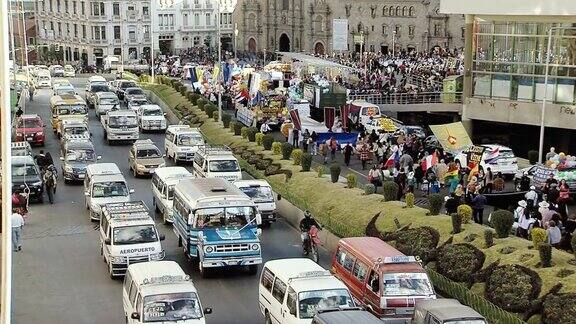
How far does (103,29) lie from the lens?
10812cm

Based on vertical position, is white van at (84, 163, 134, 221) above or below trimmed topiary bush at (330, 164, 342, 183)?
below

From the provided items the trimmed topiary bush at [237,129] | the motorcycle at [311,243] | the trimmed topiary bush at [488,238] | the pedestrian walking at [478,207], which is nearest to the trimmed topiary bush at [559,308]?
the trimmed topiary bush at [488,238]

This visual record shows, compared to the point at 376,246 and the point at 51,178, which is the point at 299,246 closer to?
the point at 376,246

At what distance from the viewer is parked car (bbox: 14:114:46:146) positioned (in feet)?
162

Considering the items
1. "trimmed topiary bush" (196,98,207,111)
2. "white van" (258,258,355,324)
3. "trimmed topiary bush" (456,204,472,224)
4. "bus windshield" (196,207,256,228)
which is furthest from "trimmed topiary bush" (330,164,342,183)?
"trimmed topiary bush" (196,98,207,111)

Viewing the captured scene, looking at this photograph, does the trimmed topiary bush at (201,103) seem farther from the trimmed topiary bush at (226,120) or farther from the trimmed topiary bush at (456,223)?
the trimmed topiary bush at (456,223)

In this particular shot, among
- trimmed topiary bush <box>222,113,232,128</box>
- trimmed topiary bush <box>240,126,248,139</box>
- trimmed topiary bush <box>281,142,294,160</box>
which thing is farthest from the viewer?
trimmed topiary bush <box>222,113,232,128</box>

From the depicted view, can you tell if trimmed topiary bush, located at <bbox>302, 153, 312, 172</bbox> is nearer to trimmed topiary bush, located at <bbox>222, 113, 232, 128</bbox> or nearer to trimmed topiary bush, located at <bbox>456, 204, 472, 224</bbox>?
trimmed topiary bush, located at <bbox>456, 204, 472, 224</bbox>

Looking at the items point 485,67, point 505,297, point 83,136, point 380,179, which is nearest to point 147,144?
point 83,136

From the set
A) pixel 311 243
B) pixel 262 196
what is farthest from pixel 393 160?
pixel 311 243

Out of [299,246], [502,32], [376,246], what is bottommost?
[299,246]

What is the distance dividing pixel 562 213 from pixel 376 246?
8.01 meters

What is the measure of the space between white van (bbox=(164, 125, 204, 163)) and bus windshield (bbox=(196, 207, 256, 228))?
1823 centimetres

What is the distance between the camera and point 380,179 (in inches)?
1404
